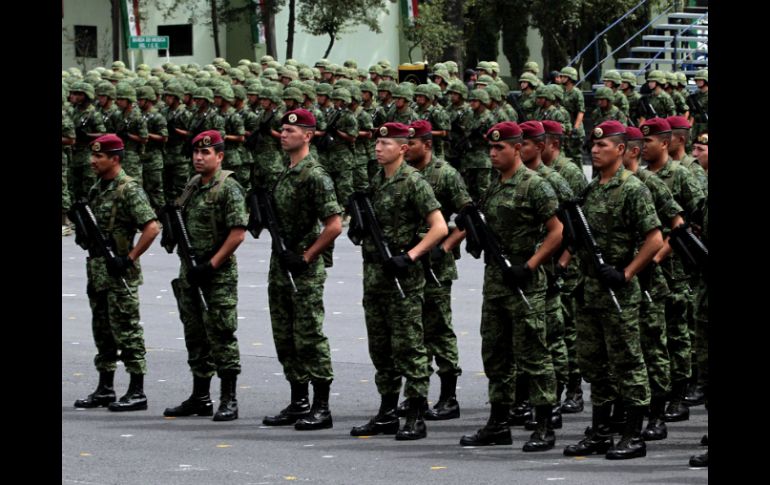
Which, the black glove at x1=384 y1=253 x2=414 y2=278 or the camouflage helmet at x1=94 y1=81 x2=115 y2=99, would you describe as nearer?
the black glove at x1=384 y1=253 x2=414 y2=278

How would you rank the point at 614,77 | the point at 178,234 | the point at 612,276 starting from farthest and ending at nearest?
the point at 614,77
the point at 178,234
the point at 612,276

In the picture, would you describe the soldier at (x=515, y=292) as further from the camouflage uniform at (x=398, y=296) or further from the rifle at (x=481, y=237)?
the camouflage uniform at (x=398, y=296)

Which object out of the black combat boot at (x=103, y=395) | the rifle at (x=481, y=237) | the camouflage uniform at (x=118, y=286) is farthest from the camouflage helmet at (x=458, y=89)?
the rifle at (x=481, y=237)

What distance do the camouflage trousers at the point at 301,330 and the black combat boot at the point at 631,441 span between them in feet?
6.53

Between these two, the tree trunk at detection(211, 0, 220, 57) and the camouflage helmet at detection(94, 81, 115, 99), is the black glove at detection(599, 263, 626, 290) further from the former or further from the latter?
the tree trunk at detection(211, 0, 220, 57)

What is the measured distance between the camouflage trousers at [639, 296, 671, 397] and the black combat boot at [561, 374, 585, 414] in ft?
3.32

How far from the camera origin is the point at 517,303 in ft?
26.2

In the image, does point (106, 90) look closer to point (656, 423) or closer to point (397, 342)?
point (397, 342)

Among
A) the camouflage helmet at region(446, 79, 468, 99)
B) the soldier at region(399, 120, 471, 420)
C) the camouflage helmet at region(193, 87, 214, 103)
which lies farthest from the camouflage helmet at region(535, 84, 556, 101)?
the soldier at region(399, 120, 471, 420)

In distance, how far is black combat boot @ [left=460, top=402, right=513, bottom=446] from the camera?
8.11 meters

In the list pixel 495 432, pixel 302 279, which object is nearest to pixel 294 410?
pixel 302 279

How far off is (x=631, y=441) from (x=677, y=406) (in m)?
1.53

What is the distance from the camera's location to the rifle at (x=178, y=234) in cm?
907
